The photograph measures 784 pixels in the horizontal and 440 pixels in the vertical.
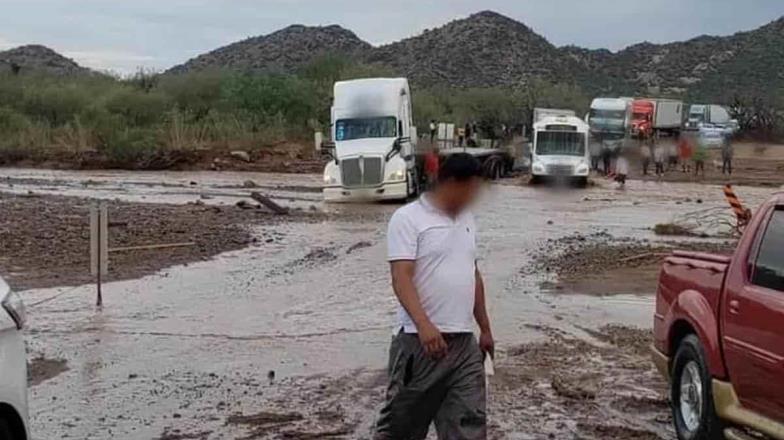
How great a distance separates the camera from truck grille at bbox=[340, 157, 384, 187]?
116ft

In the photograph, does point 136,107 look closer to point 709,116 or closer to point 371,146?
point 709,116

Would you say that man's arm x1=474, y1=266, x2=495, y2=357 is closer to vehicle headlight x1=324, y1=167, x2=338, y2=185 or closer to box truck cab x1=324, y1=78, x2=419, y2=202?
box truck cab x1=324, y1=78, x2=419, y2=202

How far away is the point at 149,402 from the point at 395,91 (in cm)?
2802

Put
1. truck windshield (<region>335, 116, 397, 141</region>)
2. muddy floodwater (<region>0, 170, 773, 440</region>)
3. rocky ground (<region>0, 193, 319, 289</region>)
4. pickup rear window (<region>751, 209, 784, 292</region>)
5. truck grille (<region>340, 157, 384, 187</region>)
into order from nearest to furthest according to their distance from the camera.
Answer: pickup rear window (<region>751, 209, 784, 292</region>) → muddy floodwater (<region>0, 170, 773, 440</region>) → rocky ground (<region>0, 193, 319, 289</region>) → truck grille (<region>340, 157, 384, 187</region>) → truck windshield (<region>335, 116, 397, 141</region>)

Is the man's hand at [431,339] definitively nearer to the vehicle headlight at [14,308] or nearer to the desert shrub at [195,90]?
the vehicle headlight at [14,308]

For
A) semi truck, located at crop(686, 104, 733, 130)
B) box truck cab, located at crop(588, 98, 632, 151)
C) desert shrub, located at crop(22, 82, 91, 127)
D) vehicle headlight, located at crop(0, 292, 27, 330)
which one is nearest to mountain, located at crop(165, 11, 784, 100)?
semi truck, located at crop(686, 104, 733, 130)

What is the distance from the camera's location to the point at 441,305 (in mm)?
6094

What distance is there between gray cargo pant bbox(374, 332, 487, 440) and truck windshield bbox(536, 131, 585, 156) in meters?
41.8

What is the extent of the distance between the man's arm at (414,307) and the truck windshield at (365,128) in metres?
30.5

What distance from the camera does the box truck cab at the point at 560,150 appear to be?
4659cm

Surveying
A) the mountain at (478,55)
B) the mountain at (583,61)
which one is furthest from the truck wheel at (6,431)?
the mountain at (478,55)

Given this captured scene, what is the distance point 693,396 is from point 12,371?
4.22 metres

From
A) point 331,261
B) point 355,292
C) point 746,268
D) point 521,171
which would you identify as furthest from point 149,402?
point 521,171

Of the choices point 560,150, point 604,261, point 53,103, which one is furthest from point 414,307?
point 53,103
